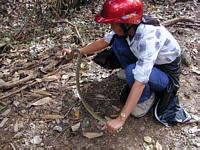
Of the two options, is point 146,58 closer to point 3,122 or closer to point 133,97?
point 133,97

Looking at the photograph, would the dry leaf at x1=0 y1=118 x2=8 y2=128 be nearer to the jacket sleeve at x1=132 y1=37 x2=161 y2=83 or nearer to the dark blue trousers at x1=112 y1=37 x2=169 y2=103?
the dark blue trousers at x1=112 y1=37 x2=169 y2=103

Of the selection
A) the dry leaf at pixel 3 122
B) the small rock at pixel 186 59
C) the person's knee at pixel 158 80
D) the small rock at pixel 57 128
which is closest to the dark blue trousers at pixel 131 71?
the person's knee at pixel 158 80

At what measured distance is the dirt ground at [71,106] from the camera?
2.70 metres

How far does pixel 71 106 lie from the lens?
2951mm

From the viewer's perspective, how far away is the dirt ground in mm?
2695

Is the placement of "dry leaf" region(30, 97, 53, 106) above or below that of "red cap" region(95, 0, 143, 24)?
below

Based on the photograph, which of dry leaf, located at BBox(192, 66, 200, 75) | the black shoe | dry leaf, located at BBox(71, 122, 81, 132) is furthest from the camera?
dry leaf, located at BBox(192, 66, 200, 75)

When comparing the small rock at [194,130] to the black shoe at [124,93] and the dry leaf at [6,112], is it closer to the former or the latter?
the black shoe at [124,93]

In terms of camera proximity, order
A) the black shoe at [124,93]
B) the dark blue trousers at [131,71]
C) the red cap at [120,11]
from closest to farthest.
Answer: the red cap at [120,11]
the dark blue trousers at [131,71]
the black shoe at [124,93]

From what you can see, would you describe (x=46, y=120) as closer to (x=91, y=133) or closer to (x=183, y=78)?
(x=91, y=133)

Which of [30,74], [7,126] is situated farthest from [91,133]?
[30,74]

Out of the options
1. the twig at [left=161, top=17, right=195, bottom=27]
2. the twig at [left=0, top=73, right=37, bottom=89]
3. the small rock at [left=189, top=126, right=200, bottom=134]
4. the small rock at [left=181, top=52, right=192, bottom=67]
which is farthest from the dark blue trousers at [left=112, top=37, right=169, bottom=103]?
the twig at [left=161, top=17, right=195, bottom=27]

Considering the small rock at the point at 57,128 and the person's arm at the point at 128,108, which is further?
the small rock at the point at 57,128

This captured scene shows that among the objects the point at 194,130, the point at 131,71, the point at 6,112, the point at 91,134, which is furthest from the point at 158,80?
the point at 6,112
